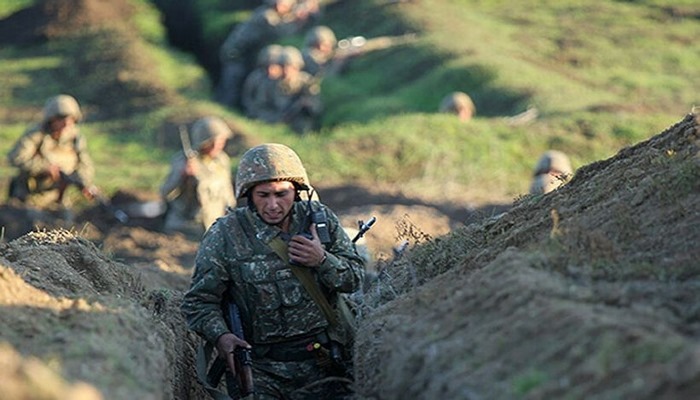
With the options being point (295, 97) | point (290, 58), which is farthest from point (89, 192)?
point (290, 58)

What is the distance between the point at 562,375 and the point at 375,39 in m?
25.0

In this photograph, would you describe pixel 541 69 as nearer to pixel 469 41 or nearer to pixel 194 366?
pixel 469 41

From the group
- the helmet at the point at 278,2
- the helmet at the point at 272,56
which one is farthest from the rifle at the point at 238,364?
the helmet at the point at 278,2

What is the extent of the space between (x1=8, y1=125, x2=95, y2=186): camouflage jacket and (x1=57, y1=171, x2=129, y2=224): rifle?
42 millimetres

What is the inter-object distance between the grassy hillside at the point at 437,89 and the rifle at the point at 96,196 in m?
1.63

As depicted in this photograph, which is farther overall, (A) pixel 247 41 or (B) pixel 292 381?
(A) pixel 247 41

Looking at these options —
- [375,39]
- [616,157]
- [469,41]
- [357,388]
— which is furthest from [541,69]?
[357,388]

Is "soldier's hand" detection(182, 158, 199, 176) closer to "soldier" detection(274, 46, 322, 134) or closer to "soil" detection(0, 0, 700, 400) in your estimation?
"soil" detection(0, 0, 700, 400)

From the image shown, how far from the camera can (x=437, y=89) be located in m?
25.5

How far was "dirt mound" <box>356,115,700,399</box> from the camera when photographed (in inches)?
194

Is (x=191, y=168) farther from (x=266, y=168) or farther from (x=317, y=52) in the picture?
(x=317, y=52)

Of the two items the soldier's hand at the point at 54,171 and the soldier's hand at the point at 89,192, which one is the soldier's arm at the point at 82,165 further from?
the soldier's hand at the point at 54,171

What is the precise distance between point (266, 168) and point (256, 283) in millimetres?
692

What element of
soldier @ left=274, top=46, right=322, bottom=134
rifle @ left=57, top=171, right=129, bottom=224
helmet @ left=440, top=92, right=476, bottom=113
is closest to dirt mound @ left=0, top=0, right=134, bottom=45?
soldier @ left=274, top=46, right=322, bottom=134
